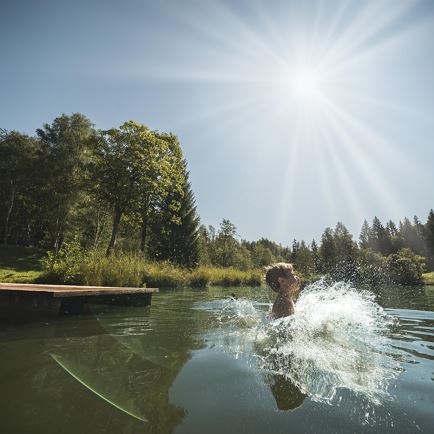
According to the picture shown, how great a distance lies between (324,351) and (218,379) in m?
1.60

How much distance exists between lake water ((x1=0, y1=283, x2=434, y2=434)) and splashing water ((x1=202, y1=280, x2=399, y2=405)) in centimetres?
2

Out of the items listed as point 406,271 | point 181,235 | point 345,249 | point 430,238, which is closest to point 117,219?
point 181,235

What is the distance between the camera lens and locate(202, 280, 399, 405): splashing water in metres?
3.00

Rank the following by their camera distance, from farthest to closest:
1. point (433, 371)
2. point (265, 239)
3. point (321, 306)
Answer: point (265, 239)
point (321, 306)
point (433, 371)

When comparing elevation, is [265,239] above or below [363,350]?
above

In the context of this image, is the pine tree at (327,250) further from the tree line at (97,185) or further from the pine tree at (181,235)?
the tree line at (97,185)

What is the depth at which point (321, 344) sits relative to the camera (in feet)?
14.6

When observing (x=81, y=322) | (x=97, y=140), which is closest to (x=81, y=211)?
(x=97, y=140)

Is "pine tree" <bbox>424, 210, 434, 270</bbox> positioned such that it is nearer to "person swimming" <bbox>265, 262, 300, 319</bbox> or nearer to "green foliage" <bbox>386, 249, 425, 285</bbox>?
"green foliage" <bbox>386, 249, 425, 285</bbox>

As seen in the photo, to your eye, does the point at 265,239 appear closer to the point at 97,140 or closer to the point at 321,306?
the point at 97,140

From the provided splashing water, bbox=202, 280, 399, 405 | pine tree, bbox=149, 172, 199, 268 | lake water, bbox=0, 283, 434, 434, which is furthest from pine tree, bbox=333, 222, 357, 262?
lake water, bbox=0, 283, 434, 434

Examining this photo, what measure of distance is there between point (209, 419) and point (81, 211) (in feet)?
104

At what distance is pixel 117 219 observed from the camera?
2169cm

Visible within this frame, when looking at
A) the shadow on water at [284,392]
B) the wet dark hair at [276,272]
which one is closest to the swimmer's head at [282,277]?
the wet dark hair at [276,272]
